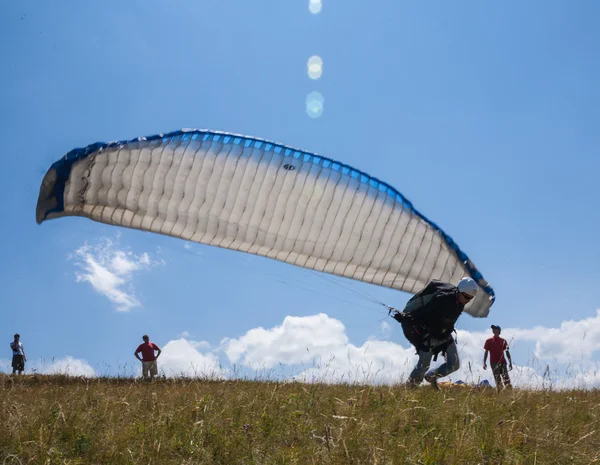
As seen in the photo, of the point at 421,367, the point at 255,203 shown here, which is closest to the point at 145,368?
the point at 255,203

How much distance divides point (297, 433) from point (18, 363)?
1488cm

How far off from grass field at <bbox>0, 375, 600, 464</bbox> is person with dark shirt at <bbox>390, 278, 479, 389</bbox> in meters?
2.69

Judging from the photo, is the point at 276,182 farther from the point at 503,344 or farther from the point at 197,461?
the point at 197,461

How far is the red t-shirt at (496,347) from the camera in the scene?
36.6 feet

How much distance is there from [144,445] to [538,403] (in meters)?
3.94

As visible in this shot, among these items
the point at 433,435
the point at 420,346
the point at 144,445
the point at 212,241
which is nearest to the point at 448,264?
the point at 420,346

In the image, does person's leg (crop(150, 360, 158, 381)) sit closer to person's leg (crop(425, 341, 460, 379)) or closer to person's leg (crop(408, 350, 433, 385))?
person's leg (crop(408, 350, 433, 385))

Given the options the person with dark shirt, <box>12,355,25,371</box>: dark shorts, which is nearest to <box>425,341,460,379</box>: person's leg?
the person with dark shirt

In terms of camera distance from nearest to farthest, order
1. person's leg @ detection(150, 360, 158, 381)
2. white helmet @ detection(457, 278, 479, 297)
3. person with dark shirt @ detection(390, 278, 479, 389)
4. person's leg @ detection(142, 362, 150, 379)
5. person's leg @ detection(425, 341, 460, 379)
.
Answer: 1. white helmet @ detection(457, 278, 479, 297)
2. person with dark shirt @ detection(390, 278, 479, 389)
3. person's leg @ detection(425, 341, 460, 379)
4. person's leg @ detection(142, 362, 150, 379)
5. person's leg @ detection(150, 360, 158, 381)

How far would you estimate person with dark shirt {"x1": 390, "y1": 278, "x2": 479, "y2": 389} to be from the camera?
8.34m

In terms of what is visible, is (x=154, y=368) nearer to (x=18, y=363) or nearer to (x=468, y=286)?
(x=18, y=363)

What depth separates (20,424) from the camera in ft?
14.4

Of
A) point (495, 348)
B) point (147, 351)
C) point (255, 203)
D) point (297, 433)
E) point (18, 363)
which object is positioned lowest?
point (18, 363)

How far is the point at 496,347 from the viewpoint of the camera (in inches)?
443
